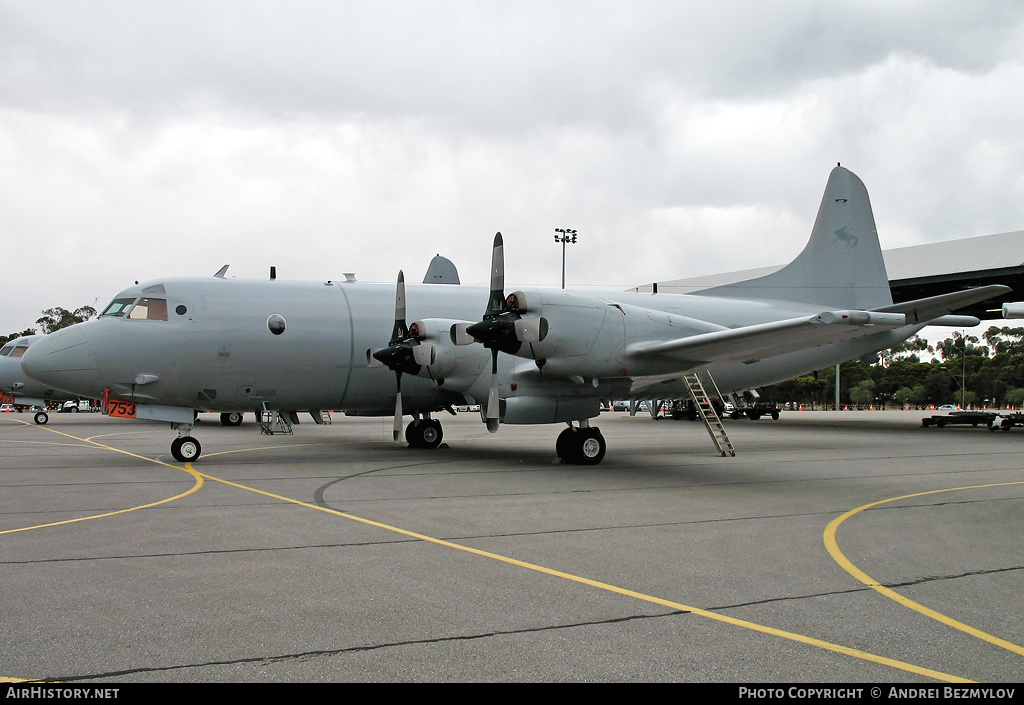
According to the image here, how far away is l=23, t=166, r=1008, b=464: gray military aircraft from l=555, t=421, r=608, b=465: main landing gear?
0.03m

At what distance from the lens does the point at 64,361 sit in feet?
47.0

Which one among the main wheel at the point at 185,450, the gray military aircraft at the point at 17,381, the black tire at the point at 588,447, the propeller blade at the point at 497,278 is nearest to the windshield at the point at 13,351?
the gray military aircraft at the point at 17,381

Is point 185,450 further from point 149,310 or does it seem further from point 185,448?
point 149,310

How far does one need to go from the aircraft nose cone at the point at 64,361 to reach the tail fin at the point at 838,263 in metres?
15.9

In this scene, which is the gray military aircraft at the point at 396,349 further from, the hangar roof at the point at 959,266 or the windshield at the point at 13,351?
the windshield at the point at 13,351

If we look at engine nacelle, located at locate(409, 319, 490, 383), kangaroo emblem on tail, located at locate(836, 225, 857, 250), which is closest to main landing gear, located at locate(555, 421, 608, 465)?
engine nacelle, located at locate(409, 319, 490, 383)

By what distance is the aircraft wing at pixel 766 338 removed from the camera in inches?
440

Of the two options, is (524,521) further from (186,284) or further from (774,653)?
(186,284)

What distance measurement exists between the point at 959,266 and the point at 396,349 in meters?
26.5

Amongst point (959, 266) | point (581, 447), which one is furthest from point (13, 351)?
point (959, 266)

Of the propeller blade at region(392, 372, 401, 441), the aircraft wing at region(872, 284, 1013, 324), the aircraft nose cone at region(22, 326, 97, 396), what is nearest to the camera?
the aircraft wing at region(872, 284, 1013, 324)

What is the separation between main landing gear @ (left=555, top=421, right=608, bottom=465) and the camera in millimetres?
15289

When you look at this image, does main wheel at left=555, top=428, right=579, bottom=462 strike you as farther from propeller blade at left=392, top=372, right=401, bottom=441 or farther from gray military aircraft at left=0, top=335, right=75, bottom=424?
gray military aircraft at left=0, top=335, right=75, bottom=424
